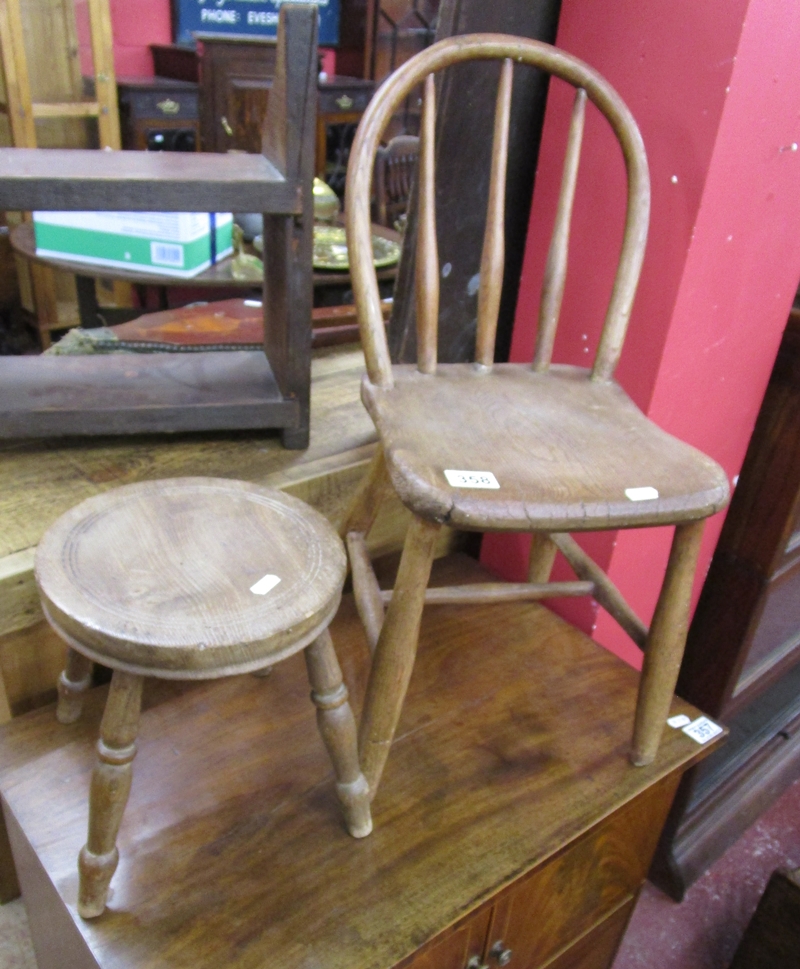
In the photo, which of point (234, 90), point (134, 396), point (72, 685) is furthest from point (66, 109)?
point (72, 685)

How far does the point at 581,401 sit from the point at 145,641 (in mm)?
563

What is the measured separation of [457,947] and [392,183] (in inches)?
96.7

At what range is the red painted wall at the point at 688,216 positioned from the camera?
0.91 meters

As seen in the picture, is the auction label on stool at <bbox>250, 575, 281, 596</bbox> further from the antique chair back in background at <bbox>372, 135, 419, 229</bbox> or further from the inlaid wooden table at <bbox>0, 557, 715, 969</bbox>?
the antique chair back in background at <bbox>372, 135, 419, 229</bbox>

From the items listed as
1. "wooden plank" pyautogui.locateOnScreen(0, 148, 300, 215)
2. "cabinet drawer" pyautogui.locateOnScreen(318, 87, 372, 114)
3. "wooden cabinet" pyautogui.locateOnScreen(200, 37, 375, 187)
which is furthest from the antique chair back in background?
"wooden plank" pyautogui.locateOnScreen(0, 148, 300, 215)

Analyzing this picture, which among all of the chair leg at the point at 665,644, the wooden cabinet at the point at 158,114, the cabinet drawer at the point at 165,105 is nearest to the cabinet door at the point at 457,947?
the chair leg at the point at 665,644

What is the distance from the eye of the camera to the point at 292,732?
0.97 m

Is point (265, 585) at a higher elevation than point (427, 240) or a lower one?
lower

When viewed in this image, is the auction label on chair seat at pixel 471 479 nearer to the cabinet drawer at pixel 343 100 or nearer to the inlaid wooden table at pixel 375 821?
the inlaid wooden table at pixel 375 821

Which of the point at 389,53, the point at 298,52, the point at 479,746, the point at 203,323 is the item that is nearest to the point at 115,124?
the point at 389,53

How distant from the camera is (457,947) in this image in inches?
33.1

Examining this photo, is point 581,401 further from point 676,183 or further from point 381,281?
point 381,281

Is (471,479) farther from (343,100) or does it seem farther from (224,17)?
(224,17)

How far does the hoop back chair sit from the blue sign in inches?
114
